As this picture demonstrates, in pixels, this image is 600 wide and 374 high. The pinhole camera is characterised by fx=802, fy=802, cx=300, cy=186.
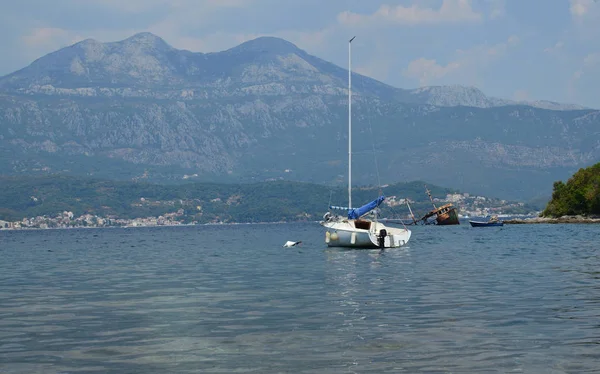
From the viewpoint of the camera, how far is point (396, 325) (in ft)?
113

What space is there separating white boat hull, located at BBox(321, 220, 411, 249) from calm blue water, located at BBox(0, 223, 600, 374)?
105 ft

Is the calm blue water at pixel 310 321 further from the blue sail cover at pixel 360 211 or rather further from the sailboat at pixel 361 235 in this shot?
the blue sail cover at pixel 360 211

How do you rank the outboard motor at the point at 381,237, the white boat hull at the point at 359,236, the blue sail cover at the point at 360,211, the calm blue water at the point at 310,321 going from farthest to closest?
the blue sail cover at the point at 360,211 < the outboard motor at the point at 381,237 < the white boat hull at the point at 359,236 < the calm blue water at the point at 310,321

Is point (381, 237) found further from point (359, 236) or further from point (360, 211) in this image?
point (360, 211)

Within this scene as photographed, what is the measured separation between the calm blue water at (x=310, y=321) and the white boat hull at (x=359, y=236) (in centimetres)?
3193

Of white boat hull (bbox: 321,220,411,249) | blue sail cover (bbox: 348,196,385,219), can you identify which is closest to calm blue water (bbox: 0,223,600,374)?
white boat hull (bbox: 321,220,411,249)

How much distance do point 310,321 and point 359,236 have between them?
63.3 meters

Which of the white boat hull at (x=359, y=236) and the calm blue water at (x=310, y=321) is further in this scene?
the white boat hull at (x=359, y=236)

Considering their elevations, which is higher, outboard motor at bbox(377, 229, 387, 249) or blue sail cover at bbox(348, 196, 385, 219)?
blue sail cover at bbox(348, 196, 385, 219)

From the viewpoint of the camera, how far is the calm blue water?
2666cm

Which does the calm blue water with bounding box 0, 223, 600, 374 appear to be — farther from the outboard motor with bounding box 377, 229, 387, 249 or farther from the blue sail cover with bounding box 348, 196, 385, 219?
the blue sail cover with bounding box 348, 196, 385, 219

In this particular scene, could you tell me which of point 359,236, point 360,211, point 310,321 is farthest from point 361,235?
point 310,321

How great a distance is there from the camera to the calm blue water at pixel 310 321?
2666 cm

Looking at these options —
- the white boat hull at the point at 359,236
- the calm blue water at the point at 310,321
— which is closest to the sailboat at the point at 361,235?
the white boat hull at the point at 359,236
